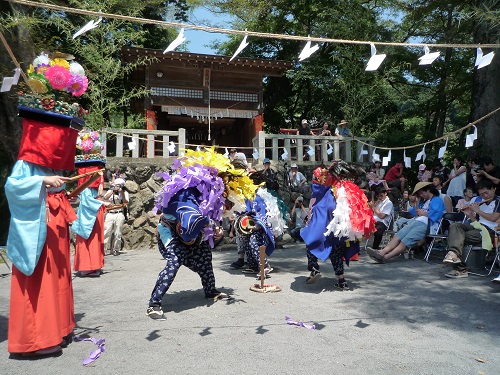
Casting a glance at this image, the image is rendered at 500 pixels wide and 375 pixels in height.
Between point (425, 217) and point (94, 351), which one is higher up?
point (425, 217)

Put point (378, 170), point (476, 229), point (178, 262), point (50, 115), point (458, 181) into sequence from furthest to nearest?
point (378, 170) < point (458, 181) < point (476, 229) < point (178, 262) < point (50, 115)

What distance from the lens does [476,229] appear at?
264 inches

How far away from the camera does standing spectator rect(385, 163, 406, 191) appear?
39.8 feet

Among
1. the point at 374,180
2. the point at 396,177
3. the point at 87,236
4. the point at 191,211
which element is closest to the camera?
the point at 191,211

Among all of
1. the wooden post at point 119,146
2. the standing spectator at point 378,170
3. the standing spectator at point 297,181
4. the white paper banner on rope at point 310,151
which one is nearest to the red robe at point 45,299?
the wooden post at point 119,146

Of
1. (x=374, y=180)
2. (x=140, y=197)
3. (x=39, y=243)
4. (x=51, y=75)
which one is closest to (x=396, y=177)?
(x=374, y=180)

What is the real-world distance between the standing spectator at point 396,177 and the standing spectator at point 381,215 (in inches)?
126

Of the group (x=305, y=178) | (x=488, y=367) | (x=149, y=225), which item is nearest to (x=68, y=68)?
(x=488, y=367)

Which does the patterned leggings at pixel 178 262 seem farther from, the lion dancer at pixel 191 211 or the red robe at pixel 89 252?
the red robe at pixel 89 252

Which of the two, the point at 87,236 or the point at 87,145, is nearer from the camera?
the point at 87,145

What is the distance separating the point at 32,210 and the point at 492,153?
1051cm

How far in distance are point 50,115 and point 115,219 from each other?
6234 mm

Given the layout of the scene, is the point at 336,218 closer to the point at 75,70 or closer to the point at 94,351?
the point at 94,351

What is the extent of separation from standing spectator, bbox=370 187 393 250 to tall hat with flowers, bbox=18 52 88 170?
651 cm
